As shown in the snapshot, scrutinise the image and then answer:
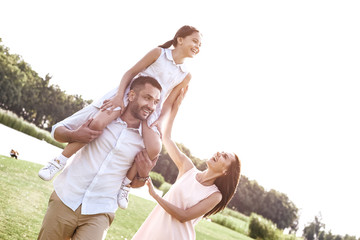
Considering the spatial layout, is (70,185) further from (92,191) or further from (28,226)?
(28,226)

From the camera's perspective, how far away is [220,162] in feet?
12.2

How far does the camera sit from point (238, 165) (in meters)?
3.82

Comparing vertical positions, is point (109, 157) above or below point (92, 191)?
above

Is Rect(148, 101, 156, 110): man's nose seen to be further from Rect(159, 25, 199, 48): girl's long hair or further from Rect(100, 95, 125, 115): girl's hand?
Rect(159, 25, 199, 48): girl's long hair

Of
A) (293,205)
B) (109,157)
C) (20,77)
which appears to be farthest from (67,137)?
(293,205)

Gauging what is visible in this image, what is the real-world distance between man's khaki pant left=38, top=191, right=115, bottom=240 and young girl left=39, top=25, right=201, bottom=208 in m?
0.32

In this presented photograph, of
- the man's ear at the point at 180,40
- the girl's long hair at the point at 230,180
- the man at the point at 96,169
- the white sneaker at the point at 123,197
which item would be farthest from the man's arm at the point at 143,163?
the man's ear at the point at 180,40

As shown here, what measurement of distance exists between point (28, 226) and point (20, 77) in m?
42.4

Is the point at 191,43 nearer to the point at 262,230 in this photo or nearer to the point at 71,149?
the point at 71,149

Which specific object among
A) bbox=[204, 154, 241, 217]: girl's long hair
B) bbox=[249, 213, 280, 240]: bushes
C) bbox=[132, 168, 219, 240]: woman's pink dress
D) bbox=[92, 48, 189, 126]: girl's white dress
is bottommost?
bbox=[249, 213, 280, 240]: bushes

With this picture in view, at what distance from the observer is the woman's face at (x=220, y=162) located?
3727mm

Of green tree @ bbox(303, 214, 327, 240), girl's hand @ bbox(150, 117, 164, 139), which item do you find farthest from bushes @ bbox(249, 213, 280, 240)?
green tree @ bbox(303, 214, 327, 240)

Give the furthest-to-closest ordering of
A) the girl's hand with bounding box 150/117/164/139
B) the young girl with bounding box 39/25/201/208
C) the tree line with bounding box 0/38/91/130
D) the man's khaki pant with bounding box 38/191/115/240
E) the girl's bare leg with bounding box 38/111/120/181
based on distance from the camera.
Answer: the tree line with bounding box 0/38/91/130
the girl's hand with bounding box 150/117/164/139
the young girl with bounding box 39/25/201/208
the girl's bare leg with bounding box 38/111/120/181
the man's khaki pant with bounding box 38/191/115/240

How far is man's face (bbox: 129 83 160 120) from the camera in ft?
9.82
